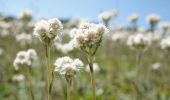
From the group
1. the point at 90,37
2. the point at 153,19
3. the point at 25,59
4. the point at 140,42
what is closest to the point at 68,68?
the point at 90,37

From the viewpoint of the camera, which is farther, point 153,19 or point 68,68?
point 153,19

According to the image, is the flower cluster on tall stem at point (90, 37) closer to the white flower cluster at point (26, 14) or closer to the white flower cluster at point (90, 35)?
the white flower cluster at point (90, 35)

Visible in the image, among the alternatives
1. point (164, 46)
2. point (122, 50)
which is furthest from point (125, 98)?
point (122, 50)

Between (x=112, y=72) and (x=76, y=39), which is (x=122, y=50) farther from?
(x=76, y=39)

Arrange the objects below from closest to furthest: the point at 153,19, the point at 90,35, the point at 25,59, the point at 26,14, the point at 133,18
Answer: the point at 90,35, the point at 25,59, the point at 153,19, the point at 26,14, the point at 133,18

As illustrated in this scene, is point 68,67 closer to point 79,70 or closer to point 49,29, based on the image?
point 79,70

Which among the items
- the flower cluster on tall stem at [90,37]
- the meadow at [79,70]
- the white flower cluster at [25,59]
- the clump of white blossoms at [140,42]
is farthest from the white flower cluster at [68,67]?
the clump of white blossoms at [140,42]

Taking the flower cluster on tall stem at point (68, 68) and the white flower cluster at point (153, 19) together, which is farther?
the white flower cluster at point (153, 19)
